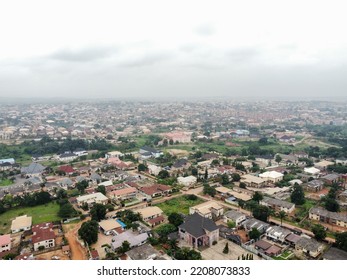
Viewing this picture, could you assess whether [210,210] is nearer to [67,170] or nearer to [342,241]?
[342,241]

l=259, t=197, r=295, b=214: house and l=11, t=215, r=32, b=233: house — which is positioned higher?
l=259, t=197, r=295, b=214: house

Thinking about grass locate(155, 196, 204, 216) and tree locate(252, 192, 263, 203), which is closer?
grass locate(155, 196, 204, 216)

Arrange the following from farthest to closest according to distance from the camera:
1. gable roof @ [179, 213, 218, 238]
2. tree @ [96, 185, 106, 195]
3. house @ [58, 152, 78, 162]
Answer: house @ [58, 152, 78, 162], tree @ [96, 185, 106, 195], gable roof @ [179, 213, 218, 238]

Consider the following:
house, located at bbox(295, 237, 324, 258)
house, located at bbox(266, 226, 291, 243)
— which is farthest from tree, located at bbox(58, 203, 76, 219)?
house, located at bbox(295, 237, 324, 258)

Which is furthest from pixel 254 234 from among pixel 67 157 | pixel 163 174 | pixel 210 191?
pixel 67 157

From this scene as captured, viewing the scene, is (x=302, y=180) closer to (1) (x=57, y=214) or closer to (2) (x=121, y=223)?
(2) (x=121, y=223)

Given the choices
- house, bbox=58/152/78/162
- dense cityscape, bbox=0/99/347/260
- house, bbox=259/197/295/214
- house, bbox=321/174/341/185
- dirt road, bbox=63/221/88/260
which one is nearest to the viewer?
dirt road, bbox=63/221/88/260

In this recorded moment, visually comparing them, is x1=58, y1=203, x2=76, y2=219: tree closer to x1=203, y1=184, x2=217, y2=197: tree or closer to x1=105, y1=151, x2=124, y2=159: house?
x1=203, y1=184, x2=217, y2=197: tree

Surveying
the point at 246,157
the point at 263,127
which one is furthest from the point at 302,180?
the point at 263,127
